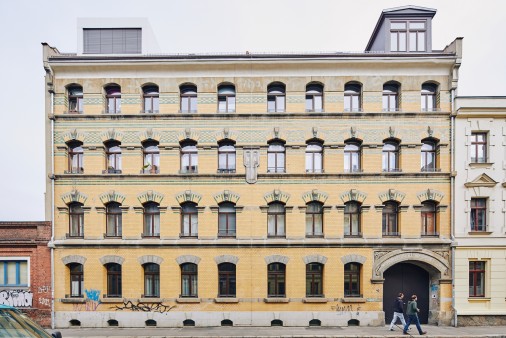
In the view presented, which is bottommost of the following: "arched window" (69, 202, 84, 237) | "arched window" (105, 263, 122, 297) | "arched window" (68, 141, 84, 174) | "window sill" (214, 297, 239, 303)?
"window sill" (214, 297, 239, 303)

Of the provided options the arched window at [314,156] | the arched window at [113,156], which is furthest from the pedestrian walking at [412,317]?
the arched window at [113,156]

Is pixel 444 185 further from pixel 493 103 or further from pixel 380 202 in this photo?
pixel 493 103

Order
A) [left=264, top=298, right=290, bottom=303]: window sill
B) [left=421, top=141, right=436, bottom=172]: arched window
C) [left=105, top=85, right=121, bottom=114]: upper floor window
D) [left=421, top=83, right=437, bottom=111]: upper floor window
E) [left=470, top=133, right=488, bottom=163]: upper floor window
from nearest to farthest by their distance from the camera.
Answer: [left=264, top=298, right=290, bottom=303]: window sill, [left=470, top=133, right=488, bottom=163]: upper floor window, [left=421, top=141, right=436, bottom=172]: arched window, [left=421, top=83, right=437, bottom=111]: upper floor window, [left=105, top=85, right=121, bottom=114]: upper floor window

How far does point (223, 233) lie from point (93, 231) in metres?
7.23

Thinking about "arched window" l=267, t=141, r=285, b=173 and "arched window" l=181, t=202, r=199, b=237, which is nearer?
"arched window" l=181, t=202, r=199, b=237

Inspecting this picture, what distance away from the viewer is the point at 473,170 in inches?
649

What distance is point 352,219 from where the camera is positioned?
1684 cm

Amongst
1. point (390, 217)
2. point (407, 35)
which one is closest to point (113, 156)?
point (390, 217)

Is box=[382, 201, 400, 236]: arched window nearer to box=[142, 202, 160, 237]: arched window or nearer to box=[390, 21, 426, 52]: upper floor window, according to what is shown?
box=[390, 21, 426, 52]: upper floor window

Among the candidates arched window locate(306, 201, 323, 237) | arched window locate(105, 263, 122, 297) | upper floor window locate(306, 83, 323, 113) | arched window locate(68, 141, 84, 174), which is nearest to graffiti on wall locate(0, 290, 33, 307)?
arched window locate(105, 263, 122, 297)

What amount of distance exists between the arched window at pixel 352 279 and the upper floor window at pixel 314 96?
913cm

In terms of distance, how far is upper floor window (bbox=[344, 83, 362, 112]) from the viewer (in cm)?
1714

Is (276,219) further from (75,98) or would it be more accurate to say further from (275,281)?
(75,98)

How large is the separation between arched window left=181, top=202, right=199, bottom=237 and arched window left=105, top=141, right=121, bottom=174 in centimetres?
452
